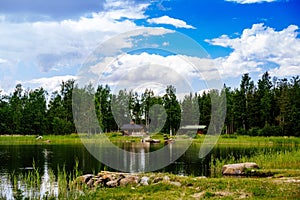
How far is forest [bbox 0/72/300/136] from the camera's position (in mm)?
62331

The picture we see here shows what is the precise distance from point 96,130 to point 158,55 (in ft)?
149

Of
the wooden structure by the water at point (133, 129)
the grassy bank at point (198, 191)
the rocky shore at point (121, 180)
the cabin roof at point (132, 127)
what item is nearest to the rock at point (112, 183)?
the rocky shore at point (121, 180)

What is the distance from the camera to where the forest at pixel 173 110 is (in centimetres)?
6233

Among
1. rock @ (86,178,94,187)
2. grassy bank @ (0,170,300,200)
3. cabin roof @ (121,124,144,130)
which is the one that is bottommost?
rock @ (86,178,94,187)

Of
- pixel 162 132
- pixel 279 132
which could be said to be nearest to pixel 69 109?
pixel 162 132

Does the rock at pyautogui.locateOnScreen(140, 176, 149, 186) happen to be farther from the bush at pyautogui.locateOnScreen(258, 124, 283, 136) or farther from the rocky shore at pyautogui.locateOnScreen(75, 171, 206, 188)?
the bush at pyautogui.locateOnScreen(258, 124, 283, 136)

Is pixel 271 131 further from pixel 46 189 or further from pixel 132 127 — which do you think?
pixel 46 189

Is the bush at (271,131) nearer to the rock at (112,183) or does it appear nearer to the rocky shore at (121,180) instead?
the rocky shore at (121,180)

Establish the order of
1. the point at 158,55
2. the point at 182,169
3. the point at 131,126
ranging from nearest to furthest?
1. the point at 158,55
2. the point at 182,169
3. the point at 131,126

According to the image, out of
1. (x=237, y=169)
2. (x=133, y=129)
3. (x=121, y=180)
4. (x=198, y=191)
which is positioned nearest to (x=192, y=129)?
(x=133, y=129)

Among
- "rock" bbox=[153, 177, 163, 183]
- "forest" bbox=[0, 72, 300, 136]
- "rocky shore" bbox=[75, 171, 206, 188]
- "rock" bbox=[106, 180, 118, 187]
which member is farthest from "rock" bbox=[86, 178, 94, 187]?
"forest" bbox=[0, 72, 300, 136]

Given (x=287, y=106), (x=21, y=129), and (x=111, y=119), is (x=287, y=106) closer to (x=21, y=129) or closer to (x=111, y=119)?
(x=111, y=119)

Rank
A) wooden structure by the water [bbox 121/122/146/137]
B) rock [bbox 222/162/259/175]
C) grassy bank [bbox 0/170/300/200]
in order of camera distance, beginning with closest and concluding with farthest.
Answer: grassy bank [bbox 0/170/300/200], rock [bbox 222/162/259/175], wooden structure by the water [bbox 121/122/146/137]

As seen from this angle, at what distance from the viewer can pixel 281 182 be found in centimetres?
1470
